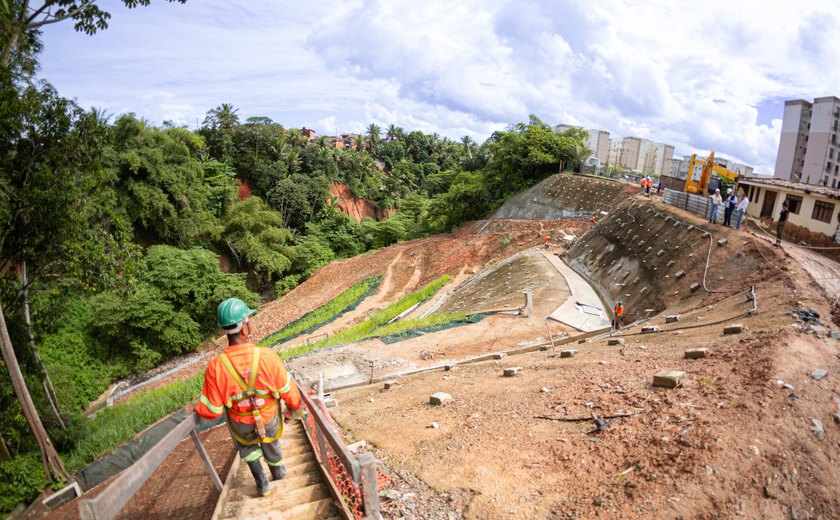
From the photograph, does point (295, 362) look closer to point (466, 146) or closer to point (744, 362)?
point (744, 362)

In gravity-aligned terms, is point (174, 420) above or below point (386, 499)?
below

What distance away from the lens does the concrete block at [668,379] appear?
6148 millimetres

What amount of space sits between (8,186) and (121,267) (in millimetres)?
3029

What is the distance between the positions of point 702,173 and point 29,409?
2614 centimetres

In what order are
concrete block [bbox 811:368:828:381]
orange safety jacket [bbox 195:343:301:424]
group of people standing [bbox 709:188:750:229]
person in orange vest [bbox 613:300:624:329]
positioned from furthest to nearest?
group of people standing [bbox 709:188:750:229] → person in orange vest [bbox 613:300:624:329] → concrete block [bbox 811:368:828:381] → orange safety jacket [bbox 195:343:301:424]

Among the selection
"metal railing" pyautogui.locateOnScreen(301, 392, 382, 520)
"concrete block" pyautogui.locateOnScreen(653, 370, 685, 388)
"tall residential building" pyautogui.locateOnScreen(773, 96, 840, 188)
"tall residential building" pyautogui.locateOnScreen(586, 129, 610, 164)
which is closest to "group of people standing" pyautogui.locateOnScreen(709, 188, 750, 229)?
"concrete block" pyautogui.locateOnScreen(653, 370, 685, 388)

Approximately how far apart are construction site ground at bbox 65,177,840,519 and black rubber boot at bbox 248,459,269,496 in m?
1.24

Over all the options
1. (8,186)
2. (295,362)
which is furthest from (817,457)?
(8,186)

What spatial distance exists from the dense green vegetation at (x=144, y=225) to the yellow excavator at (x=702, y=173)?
12.6 metres

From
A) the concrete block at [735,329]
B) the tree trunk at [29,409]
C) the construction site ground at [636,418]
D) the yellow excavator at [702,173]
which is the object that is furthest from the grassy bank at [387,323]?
the yellow excavator at [702,173]

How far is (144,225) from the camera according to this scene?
1107 inches

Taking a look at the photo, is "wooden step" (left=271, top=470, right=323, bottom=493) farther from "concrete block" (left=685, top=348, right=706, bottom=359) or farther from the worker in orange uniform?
"concrete block" (left=685, top=348, right=706, bottom=359)

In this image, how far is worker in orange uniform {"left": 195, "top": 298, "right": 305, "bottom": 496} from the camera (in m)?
3.45

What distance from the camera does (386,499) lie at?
14.8 feet
